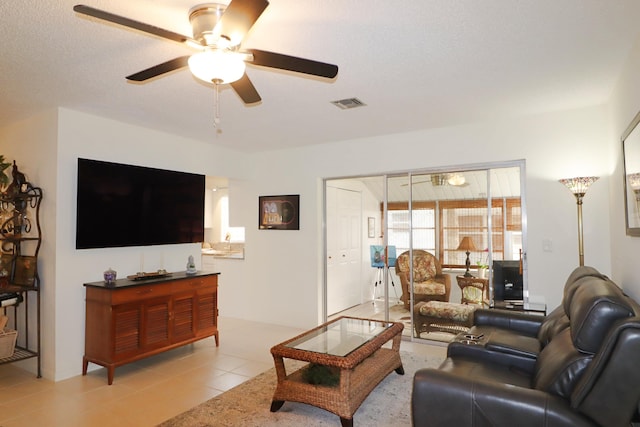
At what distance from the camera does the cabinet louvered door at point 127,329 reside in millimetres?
3539

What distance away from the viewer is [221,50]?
76.5 inches

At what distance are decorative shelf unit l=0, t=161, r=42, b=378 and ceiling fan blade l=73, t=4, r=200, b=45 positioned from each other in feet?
9.34

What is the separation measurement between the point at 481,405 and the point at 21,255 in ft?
14.5

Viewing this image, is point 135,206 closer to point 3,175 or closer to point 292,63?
point 3,175

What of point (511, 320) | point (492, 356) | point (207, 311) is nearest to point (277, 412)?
point (492, 356)

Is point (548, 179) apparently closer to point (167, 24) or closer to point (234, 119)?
point (234, 119)

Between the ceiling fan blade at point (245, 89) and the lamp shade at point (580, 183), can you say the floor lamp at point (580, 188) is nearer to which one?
the lamp shade at point (580, 183)

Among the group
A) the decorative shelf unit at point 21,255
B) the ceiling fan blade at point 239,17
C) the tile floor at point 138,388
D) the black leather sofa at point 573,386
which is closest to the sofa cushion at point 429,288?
the tile floor at point 138,388

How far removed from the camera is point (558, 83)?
3193 millimetres

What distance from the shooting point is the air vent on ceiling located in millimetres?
3576

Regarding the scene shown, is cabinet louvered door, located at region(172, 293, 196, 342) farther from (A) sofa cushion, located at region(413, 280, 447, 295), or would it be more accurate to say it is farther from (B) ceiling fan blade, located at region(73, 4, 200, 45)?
(B) ceiling fan blade, located at region(73, 4, 200, 45)

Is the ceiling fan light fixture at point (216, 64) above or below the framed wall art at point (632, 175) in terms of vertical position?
above

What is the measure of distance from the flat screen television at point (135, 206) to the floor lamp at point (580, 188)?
414 centimetres

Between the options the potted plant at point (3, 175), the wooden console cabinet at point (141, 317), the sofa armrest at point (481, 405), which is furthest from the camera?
the potted plant at point (3, 175)
